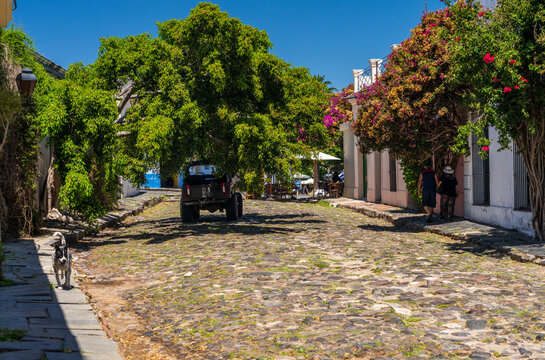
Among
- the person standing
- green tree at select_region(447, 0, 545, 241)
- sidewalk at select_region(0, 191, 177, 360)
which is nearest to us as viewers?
sidewalk at select_region(0, 191, 177, 360)

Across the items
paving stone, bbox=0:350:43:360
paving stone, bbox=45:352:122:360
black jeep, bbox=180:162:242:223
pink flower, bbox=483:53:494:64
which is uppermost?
pink flower, bbox=483:53:494:64

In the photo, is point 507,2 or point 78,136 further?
point 78,136

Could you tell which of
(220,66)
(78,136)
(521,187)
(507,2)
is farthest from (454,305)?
(220,66)

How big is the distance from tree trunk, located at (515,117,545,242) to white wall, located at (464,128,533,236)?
47.2 inches

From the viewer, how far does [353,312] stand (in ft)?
22.5

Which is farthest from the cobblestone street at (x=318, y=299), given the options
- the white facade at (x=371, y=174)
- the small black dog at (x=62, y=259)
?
the white facade at (x=371, y=174)

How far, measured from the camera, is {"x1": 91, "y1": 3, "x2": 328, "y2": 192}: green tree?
1650 centimetres

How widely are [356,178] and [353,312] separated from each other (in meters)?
26.8

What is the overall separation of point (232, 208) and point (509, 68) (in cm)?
1113

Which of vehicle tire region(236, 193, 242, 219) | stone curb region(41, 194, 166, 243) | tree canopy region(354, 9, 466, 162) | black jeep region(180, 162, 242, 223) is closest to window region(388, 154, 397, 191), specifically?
vehicle tire region(236, 193, 242, 219)

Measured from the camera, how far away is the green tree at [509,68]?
36.9 ft

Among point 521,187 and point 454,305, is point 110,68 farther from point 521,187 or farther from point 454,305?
point 454,305

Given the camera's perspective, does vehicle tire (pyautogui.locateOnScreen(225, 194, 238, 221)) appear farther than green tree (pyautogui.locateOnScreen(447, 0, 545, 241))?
Yes

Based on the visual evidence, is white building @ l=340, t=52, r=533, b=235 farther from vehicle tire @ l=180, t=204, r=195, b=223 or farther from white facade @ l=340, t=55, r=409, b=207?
vehicle tire @ l=180, t=204, r=195, b=223
